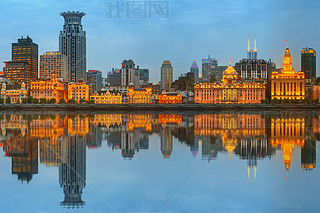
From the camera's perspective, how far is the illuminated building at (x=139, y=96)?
154 m

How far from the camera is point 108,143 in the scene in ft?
71.3

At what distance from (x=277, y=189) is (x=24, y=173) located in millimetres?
7632

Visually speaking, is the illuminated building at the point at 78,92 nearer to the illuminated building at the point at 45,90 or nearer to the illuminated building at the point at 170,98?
the illuminated building at the point at 45,90

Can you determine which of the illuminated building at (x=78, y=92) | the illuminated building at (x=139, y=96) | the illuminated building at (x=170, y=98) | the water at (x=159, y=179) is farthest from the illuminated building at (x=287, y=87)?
the water at (x=159, y=179)

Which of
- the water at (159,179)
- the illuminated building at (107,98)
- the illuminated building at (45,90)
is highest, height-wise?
the illuminated building at (45,90)

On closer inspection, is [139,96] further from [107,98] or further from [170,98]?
[107,98]

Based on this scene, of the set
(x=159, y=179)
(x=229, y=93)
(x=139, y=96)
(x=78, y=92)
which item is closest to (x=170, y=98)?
(x=139, y=96)

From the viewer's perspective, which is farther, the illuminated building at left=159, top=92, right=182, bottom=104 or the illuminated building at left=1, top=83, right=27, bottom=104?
the illuminated building at left=159, top=92, right=182, bottom=104

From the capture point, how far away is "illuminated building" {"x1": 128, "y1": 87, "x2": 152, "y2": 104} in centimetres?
15388

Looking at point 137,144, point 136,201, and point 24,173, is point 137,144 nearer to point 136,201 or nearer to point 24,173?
point 24,173

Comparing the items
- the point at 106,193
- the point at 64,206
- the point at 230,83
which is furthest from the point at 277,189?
the point at 230,83

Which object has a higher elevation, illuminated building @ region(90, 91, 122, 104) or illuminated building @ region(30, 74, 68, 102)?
illuminated building @ region(30, 74, 68, 102)

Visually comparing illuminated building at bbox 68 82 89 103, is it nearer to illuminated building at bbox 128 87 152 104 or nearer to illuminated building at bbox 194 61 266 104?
illuminated building at bbox 128 87 152 104

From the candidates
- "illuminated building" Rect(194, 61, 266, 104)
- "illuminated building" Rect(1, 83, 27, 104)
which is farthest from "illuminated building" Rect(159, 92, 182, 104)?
"illuminated building" Rect(1, 83, 27, 104)
